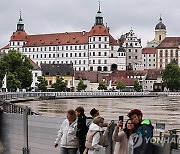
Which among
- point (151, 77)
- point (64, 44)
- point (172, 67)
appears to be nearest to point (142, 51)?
point (64, 44)

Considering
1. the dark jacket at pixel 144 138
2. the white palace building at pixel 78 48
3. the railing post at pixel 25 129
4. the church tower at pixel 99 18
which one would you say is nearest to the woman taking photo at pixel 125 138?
the dark jacket at pixel 144 138

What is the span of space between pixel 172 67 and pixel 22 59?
50292 millimetres

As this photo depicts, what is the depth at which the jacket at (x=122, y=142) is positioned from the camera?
23.3 feet

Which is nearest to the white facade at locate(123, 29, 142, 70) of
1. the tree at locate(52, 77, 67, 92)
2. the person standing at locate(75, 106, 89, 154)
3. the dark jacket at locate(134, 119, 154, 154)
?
the tree at locate(52, 77, 67, 92)

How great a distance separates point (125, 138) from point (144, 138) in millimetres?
350

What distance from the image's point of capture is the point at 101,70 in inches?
6427

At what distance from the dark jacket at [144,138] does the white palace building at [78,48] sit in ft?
511

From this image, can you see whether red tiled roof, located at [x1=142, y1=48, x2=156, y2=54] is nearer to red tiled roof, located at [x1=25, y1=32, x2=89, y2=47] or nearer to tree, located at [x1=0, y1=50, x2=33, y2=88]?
red tiled roof, located at [x1=25, y1=32, x2=89, y2=47]

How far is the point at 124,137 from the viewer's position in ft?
23.4

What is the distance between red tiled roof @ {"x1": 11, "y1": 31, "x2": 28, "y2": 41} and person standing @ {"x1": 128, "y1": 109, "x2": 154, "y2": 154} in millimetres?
172657

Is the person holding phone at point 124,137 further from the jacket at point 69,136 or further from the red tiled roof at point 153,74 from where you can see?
the red tiled roof at point 153,74

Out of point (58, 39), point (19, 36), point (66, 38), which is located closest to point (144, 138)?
point (66, 38)

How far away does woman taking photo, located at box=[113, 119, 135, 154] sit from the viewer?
7074 millimetres

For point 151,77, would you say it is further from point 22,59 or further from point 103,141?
point 103,141
